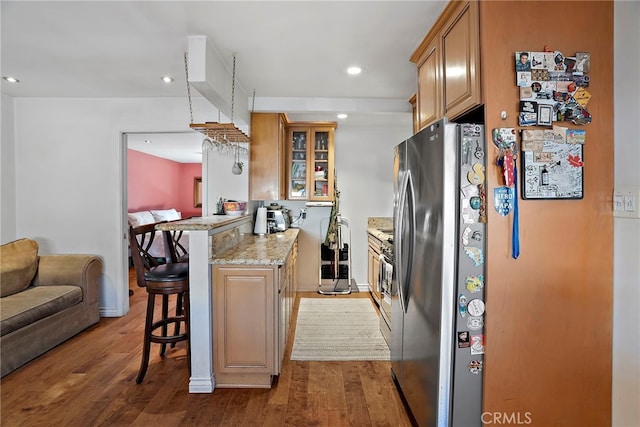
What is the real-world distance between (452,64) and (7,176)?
4.38 meters

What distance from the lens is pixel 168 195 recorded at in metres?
8.38

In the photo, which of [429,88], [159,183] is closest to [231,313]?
[429,88]

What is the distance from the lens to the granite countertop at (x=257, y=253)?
2.22 meters

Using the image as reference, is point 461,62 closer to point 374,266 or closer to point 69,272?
point 374,266

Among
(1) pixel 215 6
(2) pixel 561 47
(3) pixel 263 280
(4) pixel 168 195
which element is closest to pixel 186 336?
(3) pixel 263 280

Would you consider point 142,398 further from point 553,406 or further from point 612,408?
point 612,408

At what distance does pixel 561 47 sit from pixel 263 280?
6.84 feet

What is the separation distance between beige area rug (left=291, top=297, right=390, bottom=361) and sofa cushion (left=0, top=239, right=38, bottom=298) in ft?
8.57

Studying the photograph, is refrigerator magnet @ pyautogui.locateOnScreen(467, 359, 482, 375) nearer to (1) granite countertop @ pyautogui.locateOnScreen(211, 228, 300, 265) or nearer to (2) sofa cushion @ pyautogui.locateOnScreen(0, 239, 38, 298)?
(1) granite countertop @ pyautogui.locateOnScreen(211, 228, 300, 265)

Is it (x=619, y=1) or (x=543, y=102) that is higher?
(x=619, y=1)

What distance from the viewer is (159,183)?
7918mm

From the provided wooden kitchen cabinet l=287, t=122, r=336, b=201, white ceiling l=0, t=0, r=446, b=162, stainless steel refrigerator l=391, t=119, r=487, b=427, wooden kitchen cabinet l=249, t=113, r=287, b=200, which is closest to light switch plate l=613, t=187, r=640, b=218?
stainless steel refrigerator l=391, t=119, r=487, b=427

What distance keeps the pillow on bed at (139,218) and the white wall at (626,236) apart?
21.4ft

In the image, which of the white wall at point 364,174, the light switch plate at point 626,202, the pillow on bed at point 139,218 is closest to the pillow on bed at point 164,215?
the pillow on bed at point 139,218
